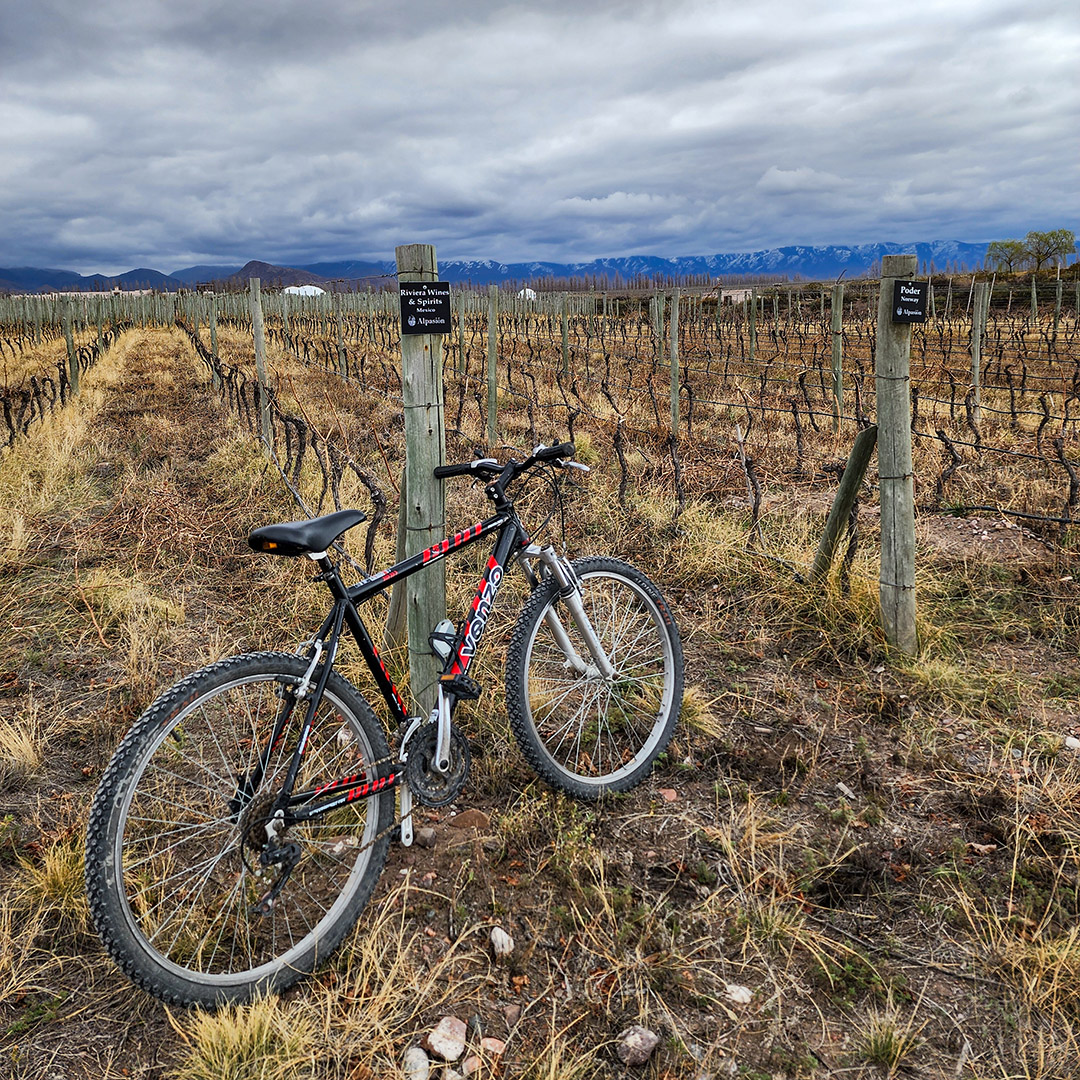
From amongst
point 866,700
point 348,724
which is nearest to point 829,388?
point 866,700

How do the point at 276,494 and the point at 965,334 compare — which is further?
the point at 965,334

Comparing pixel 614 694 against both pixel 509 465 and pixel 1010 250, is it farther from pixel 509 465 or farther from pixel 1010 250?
pixel 1010 250

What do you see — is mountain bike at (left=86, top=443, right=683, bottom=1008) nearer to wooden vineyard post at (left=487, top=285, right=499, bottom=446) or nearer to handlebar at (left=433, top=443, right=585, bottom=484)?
handlebar at (left=433, top=443, right=585, bottom=484)

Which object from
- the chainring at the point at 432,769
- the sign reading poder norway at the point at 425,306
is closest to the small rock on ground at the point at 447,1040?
the chainring at the point at 432,769

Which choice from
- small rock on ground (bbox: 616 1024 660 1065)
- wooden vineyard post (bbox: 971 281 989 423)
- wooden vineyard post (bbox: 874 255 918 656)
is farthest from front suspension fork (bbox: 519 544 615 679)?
wooden vineyard post (bbox: 971 281 989 423)

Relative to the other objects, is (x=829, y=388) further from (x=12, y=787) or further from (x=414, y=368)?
(x=12, y=787)

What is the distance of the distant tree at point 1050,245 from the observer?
46.8 metres

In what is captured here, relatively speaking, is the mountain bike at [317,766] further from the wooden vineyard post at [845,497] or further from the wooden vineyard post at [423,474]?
the wooden vineyard post at [845,497]

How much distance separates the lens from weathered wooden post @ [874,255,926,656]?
12.0ft

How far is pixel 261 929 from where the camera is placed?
89.7 inches

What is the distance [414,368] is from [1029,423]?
9.50m

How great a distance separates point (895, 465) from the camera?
→ 3.72m

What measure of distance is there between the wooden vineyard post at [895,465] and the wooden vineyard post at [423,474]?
2.09 m

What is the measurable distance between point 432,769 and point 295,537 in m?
0.88
